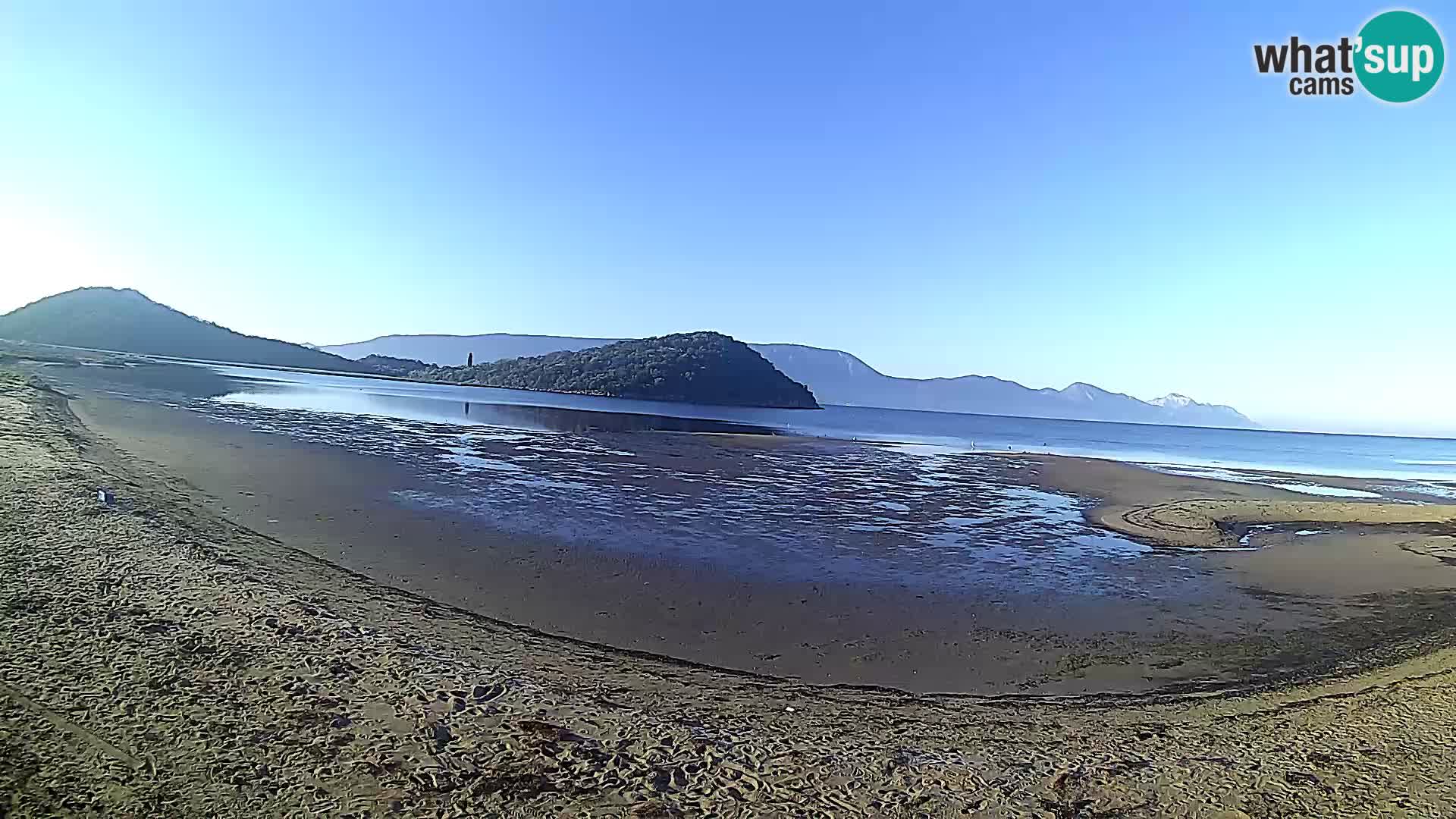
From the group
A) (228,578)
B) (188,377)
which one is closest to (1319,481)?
(228,578)

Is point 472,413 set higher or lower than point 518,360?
lower

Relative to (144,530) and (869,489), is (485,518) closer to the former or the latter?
(144,530)

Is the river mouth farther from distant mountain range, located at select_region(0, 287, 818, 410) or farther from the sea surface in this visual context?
distant mountain range, located at select_region(0, 287, 818, 410)

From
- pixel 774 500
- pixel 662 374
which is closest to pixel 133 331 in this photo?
pixel 662 374

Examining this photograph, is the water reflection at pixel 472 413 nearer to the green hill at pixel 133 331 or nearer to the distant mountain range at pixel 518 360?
the distant mountain range at pixel 518 360

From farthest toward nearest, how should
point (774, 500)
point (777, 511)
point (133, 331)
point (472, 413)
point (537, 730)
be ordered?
point (133, 331) → point (472, 413) → point (774, 500) → point (777, 511) → point (537, 730)

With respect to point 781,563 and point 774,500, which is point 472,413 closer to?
point 774,500

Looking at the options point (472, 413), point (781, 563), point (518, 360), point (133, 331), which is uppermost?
point (133, 331)

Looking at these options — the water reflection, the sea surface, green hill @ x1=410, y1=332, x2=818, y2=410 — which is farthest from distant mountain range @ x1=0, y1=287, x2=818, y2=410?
the sea surface

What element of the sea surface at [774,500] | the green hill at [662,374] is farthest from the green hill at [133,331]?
the sea surface at [774,500]
